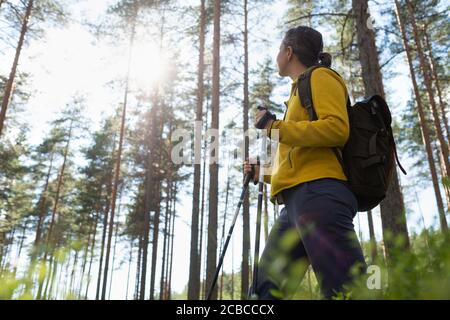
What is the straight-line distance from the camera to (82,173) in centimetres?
3012

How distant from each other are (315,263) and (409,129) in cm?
2548

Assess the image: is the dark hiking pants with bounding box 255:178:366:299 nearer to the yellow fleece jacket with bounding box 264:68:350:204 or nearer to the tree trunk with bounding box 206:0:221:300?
the yellow fleece jacket with bounding box 264:68:350:204

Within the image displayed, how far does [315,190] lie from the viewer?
1995 millimetres

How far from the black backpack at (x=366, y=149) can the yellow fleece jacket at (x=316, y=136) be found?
0.18 feet

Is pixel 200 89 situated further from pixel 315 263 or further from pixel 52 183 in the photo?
pixel 52 183

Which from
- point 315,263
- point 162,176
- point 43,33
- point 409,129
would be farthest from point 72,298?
point 409,129

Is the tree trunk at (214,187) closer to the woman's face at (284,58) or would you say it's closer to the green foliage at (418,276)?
the woman's face at (284,58)

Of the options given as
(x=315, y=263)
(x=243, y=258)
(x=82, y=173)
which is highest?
(x=82, y=173)

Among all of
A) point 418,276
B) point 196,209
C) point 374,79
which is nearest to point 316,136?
point 418,276

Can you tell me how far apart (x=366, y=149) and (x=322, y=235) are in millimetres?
595

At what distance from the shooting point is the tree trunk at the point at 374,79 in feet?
16.5

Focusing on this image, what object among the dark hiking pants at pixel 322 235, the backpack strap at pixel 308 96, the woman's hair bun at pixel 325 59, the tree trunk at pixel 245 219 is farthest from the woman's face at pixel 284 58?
the tree trunk at pixel 245 219

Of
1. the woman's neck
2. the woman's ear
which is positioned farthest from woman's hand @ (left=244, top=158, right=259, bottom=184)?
the woman's ear

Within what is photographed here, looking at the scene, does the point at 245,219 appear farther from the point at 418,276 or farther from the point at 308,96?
the point at 418,276
